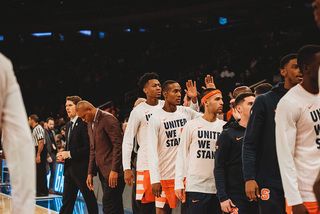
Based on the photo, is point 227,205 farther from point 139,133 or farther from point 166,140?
point 139,133

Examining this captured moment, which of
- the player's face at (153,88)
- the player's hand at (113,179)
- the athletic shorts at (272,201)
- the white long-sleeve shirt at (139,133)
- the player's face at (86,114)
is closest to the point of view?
the athletic shorts at (272,201)

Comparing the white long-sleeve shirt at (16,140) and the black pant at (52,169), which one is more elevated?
the white long-sleeve shirt at (16,140)

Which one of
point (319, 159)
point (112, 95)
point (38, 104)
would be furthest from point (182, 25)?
point (319, 159)

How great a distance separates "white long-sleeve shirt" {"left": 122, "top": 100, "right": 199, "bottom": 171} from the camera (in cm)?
593

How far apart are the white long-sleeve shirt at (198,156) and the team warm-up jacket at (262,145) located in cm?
121

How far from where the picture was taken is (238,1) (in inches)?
750

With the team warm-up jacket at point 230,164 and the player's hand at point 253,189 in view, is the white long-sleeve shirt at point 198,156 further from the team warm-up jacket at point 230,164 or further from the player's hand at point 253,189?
the player's hand at point 253,189

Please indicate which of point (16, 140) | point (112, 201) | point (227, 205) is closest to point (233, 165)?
point (227, 205)

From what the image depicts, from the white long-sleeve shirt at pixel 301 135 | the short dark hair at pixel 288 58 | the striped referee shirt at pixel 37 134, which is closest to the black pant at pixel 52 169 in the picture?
the striped referee shirt at pixel 37 134

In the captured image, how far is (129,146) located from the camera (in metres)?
5.94

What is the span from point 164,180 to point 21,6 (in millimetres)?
24104

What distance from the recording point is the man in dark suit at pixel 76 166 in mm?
6953

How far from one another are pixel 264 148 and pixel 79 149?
13.1 ft

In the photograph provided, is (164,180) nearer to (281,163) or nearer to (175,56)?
(281,163)
